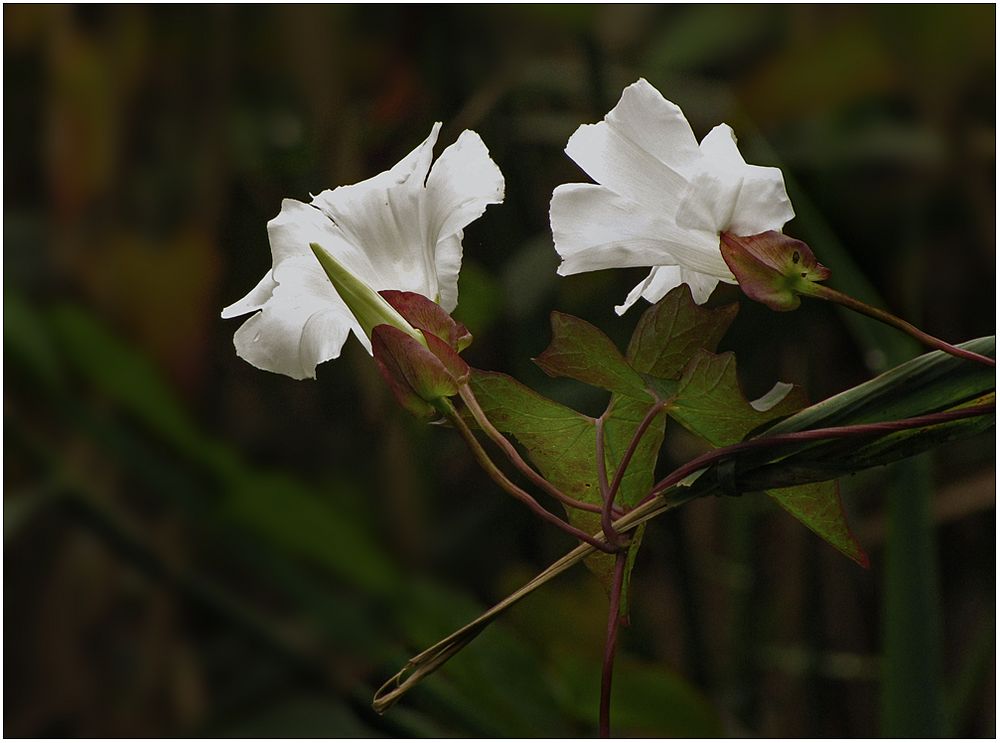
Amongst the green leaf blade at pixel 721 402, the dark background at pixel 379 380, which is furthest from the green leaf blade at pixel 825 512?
the dark background at pixel 379 380

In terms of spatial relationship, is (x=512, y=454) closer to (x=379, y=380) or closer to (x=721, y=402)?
(x=721, y=402)

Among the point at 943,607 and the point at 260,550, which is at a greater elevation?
the point at 260,550

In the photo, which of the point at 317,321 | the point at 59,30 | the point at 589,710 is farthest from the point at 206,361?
the point at 317,321

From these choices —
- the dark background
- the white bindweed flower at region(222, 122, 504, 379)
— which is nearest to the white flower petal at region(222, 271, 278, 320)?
the white bindweed flower at region(222, 122, 504, 379)

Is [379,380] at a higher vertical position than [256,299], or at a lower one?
lower

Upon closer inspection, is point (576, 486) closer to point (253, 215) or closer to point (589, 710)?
point (589, 710)

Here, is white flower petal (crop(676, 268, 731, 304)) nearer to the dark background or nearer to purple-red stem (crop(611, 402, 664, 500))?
purple-red stem (crop(611, 402, 664, 500))

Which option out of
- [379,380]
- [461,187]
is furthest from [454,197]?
[379,380]
